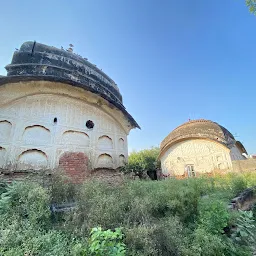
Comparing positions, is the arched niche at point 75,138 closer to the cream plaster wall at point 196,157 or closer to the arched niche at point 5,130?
the arched niche at point 5,130

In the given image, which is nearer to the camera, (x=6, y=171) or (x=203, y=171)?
(x=6, y=171)

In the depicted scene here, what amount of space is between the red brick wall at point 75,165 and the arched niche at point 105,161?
2.17 ft

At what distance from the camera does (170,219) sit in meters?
4.03

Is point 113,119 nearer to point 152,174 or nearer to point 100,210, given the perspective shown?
point 100,210

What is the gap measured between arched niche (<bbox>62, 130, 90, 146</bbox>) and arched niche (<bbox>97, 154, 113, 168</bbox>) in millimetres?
893

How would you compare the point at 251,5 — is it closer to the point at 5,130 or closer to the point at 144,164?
the point at 5,130

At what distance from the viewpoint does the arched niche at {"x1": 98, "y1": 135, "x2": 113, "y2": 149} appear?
8406 millimetres

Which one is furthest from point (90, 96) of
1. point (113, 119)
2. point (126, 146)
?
point (126, 146)

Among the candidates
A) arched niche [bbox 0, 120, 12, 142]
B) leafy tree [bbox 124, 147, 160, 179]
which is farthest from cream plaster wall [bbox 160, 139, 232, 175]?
arched niche [bbox 0, 120, 12, 142]

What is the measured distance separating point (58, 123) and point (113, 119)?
269cm

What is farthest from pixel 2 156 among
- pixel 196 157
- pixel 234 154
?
pixel 234 154

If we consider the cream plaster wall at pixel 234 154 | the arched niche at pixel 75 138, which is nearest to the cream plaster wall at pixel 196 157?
the cream plaster wall at pixel 234 154

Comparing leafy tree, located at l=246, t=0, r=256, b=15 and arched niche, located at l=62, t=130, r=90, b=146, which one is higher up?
leafy tree, located at l=246, t=0, r=256, b=15

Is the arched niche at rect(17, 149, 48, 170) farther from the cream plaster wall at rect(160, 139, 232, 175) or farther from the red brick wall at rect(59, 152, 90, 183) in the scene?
the cream plaster wall at rect(160, 139, 232, 175)
